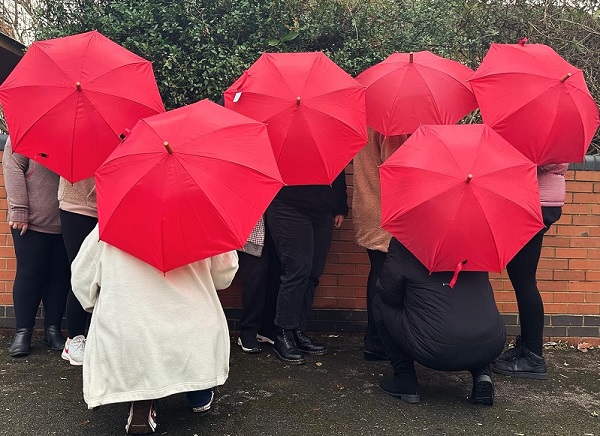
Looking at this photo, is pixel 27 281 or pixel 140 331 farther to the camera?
pixel 27 281

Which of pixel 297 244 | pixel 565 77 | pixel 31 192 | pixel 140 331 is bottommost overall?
pixel 140 331

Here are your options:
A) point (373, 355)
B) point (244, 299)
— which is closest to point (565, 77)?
point (373, 355)

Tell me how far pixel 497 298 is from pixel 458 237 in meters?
2.15

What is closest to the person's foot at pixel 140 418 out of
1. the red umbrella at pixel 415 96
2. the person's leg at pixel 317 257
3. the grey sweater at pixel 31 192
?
the person's leg at pixel 317 257

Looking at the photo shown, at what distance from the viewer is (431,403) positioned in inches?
158

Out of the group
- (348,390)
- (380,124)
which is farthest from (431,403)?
(380,124)

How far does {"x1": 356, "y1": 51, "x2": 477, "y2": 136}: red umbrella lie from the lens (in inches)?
169

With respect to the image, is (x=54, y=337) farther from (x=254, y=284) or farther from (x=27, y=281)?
(x=254, y=284)

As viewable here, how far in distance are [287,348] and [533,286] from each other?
1779 mm

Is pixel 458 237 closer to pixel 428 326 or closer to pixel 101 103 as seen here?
pixel 428 326

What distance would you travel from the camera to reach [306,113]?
13.3 ft

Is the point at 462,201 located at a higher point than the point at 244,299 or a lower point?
higher

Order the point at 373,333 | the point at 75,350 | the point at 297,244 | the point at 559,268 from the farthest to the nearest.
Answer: the point at 559,268, the point at 373,333, the point at 297,244, the point at 75,350

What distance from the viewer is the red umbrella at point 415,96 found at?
14.1 ft
